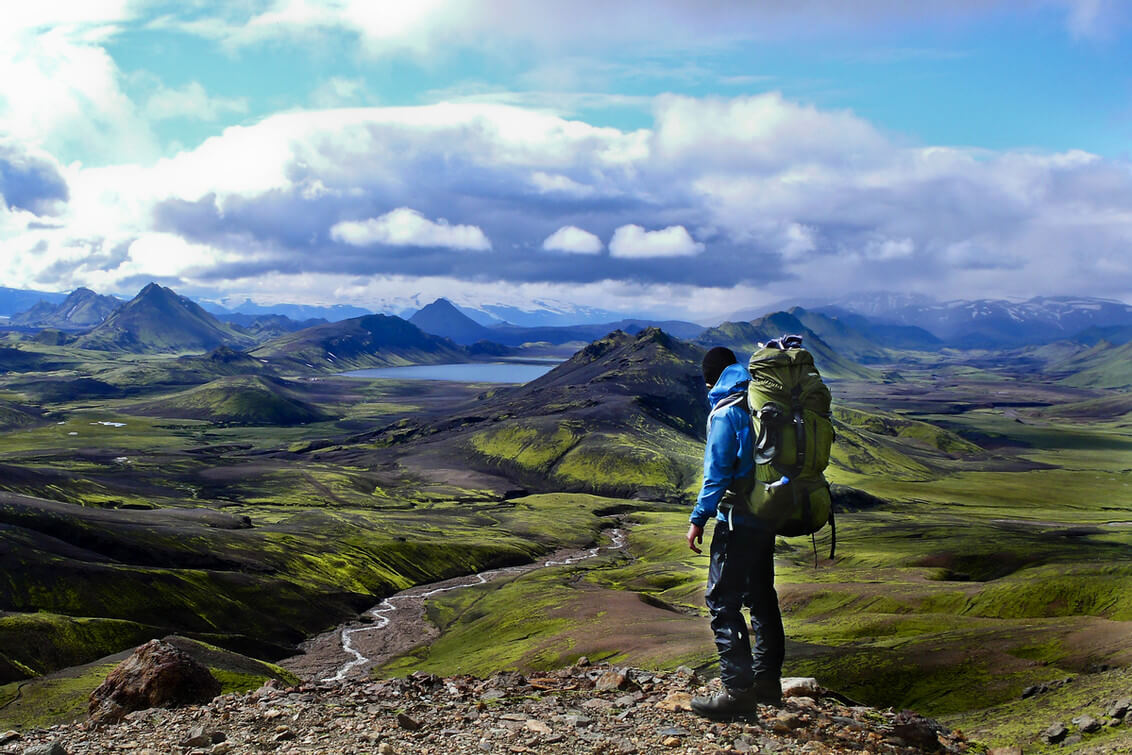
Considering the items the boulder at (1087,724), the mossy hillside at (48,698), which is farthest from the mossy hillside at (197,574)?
the boulder at (1087,724)

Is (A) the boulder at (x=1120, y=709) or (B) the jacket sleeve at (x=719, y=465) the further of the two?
(A) the boulder at (x=1120, y=709)

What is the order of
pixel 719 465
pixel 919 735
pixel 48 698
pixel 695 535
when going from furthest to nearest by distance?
pixel 48 698
pixel 695 535
pixel 919 735
pixel 719 465

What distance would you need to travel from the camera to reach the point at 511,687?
Result: 26.0 m

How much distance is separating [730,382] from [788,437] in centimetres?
227

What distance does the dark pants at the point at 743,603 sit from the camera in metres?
19.0

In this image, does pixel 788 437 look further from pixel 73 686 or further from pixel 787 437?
pixel 73 686

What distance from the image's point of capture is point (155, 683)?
3309 centimetres

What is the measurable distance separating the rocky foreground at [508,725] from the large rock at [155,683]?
6.53 meters

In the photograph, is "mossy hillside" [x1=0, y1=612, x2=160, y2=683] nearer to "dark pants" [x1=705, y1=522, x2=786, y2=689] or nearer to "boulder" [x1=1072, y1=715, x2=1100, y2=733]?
"dark pants" [x1=705, y1=522, x2=786, y2=689]

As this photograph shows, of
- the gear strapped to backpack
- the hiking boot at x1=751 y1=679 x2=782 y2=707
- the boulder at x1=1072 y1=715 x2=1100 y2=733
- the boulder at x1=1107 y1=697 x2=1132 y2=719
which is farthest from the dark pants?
the boulder at x1=1107 y1=697 x2=1132 y2=719

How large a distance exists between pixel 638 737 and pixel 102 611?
129 m

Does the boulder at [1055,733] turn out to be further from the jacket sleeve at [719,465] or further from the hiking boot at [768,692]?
the jacket sleeve at [719,465]

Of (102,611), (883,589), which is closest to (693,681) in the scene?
(883,589)

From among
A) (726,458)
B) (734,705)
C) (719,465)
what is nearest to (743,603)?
(734,705)
